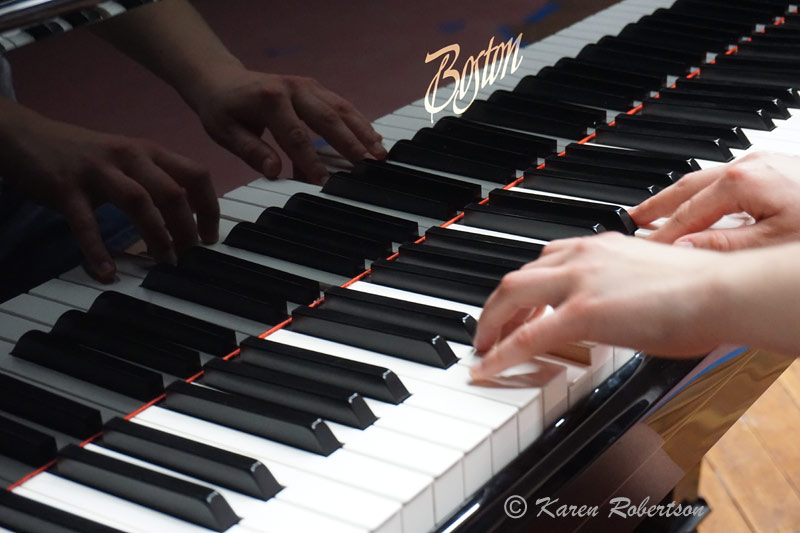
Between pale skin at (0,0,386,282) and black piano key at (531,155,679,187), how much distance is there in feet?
1.20

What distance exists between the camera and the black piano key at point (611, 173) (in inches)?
60.9

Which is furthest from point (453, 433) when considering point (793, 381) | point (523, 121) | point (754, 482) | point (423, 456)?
point (793, 381)

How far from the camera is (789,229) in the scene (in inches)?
52.4

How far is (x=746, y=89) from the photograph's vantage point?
1866 millimetres

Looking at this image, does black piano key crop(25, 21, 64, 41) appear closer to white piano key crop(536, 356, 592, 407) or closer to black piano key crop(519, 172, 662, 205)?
white piano key crop(536, 356, 592, 407)

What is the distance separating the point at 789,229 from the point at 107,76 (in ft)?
2.90

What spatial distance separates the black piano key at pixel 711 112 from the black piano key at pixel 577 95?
2.2 inches

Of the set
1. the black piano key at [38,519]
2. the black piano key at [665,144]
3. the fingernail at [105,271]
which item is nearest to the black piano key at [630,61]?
the black piano key at [665,144]

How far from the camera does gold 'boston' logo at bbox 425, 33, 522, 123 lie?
1528 millimetres

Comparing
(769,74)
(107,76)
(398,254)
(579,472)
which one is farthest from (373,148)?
(769,74)

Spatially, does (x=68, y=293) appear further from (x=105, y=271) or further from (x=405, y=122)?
(x=405, y=122)

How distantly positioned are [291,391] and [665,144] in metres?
0.89

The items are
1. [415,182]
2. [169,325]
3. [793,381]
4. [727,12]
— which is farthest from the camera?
[793,381]

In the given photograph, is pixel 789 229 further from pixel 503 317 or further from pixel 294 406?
pixel 294 406
